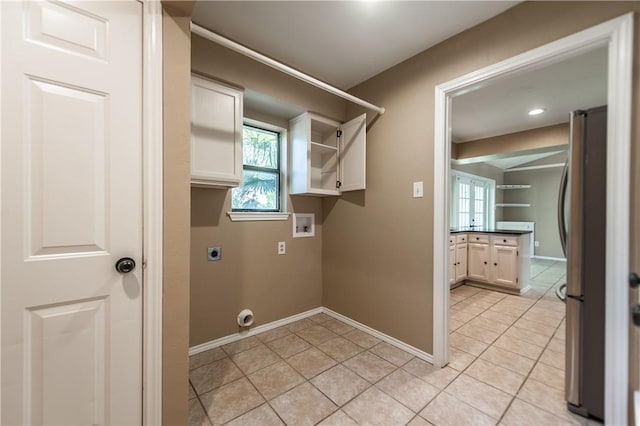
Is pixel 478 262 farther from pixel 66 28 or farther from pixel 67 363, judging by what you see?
pixel 66 28

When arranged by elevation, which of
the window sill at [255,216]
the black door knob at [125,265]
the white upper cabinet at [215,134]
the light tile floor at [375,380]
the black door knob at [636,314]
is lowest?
the light tile floor at [375,380]

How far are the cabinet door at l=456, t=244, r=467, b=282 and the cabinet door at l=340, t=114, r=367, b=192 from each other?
2.54 m

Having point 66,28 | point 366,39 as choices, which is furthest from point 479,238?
point 66,28

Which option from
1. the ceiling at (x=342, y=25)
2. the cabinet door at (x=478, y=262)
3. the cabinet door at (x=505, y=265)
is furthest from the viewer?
the cabinet door at (x=478, y=262)

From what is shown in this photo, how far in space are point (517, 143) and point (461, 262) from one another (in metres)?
2.07

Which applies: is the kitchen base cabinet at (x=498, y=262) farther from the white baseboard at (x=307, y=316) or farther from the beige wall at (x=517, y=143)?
the white baseboard at (x=307, y=316)

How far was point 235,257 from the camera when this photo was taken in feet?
7.52

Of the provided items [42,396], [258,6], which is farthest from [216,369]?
[258,6]

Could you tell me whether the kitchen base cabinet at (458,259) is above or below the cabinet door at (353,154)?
below

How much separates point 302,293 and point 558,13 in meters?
2.95

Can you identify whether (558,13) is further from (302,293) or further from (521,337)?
(302,293)

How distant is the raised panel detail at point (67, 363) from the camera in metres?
0.96

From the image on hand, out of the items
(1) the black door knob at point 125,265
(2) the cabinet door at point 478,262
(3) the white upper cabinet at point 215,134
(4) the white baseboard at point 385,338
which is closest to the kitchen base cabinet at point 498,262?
(2) the cabinet door at point 478,262

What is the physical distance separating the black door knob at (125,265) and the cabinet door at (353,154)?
1894 mm
